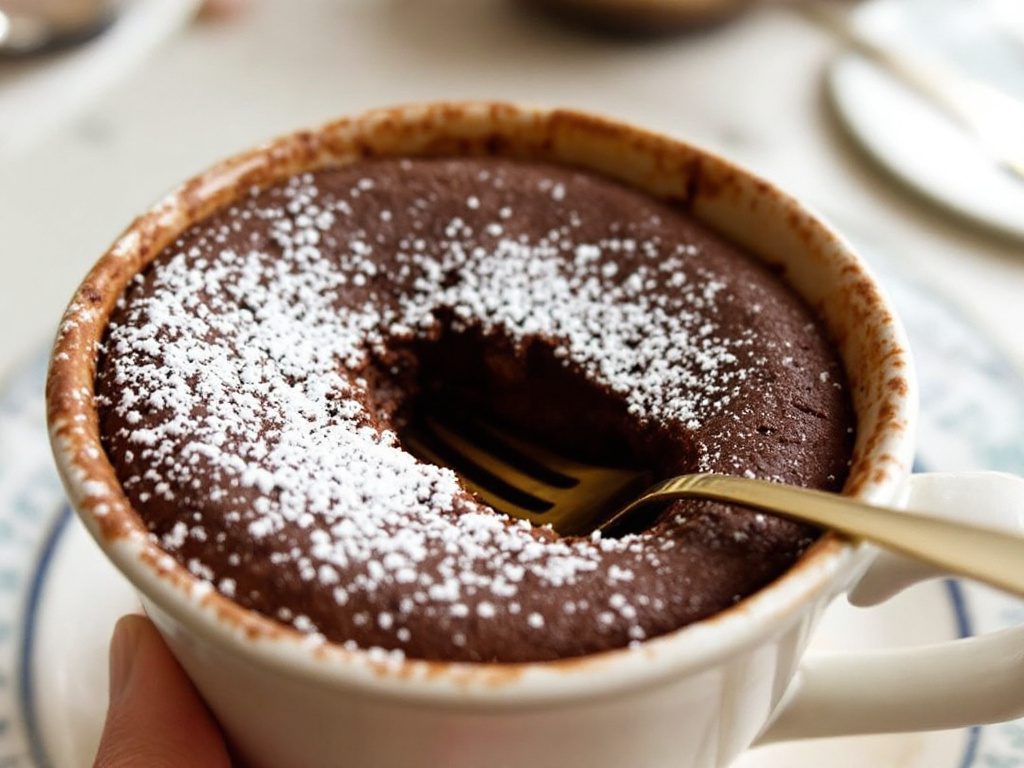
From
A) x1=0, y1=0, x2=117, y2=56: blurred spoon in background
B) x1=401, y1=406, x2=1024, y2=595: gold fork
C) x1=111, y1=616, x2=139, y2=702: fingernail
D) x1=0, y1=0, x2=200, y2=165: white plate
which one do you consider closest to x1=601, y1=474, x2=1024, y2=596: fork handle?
x1=401, y1=406, x2=1024, y2=595: gold fork

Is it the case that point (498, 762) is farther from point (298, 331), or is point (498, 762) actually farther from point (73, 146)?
point (73, 146)

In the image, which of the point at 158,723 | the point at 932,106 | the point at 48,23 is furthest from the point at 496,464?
the point at 932,106

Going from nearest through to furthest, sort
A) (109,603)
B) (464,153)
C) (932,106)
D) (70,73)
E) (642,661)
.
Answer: (642,661) → (109,603) → (464,153) → (70,73) → (932,106)

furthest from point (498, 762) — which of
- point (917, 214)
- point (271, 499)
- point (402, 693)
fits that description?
point (917, 214)

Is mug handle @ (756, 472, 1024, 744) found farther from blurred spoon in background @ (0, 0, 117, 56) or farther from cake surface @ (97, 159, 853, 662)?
blurred spoon in background @ (0, 0, 117, 56)

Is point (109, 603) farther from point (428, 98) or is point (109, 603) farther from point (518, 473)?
point (428, 98)

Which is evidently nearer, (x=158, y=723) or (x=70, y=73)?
(x=158, y=723)
